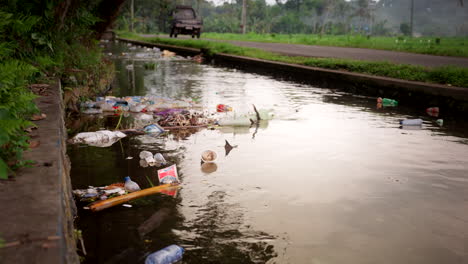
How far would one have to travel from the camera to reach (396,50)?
1502 cm

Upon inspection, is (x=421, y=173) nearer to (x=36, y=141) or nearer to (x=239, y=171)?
(x=239, y=171)

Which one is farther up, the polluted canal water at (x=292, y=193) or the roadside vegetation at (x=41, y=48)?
the roadside vegetation at (x=41, y=48)

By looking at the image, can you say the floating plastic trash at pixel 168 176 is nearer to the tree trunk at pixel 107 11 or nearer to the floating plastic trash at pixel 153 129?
the floating plastic trash at pixel 153 129

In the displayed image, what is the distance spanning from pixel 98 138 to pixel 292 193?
2.21m

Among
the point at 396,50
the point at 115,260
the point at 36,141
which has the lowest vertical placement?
the point at 115,260

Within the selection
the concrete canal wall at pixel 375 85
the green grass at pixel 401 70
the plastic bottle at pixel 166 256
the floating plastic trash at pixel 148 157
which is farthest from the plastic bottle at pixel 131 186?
the green grass at pixel 401 70

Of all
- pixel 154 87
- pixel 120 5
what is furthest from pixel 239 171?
pixel 120 5

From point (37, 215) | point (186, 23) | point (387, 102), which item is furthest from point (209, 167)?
point (186, 23)

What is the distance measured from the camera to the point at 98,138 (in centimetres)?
447

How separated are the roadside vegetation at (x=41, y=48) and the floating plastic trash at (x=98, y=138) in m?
0.57

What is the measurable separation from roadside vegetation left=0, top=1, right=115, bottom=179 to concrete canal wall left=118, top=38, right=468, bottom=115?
413cm

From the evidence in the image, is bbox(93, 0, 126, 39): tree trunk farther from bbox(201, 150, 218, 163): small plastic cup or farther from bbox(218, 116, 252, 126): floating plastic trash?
bbox(201, 150, 218, 163): small plastic cup

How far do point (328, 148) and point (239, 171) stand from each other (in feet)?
3.76

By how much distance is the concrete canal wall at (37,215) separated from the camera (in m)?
1.43
